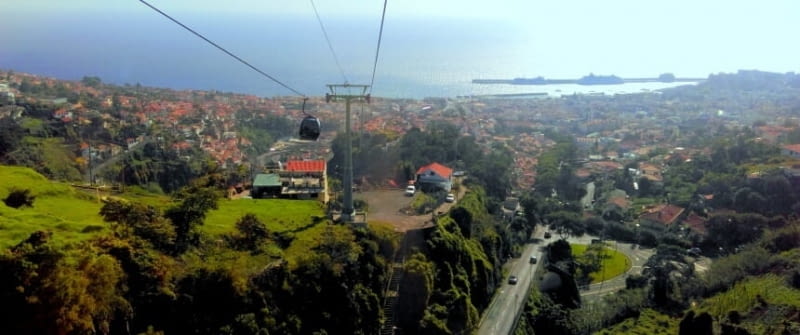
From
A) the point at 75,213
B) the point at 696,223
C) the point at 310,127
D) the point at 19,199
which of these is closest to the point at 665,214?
the point at 696,223

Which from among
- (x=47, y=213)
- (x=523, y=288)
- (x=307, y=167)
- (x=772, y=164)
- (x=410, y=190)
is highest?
(x=47, y=213)

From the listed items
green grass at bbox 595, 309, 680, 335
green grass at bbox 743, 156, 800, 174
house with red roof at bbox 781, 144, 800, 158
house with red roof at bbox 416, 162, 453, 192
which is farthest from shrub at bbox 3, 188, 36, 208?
house with red roof at bbox 781, 144, 800, 158

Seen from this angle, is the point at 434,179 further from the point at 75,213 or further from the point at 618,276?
the point at 75,213

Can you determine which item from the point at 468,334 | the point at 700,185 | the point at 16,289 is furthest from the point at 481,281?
the point at 700,185

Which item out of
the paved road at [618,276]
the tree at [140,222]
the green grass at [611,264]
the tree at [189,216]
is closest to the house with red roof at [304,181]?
the tree at [189,216]

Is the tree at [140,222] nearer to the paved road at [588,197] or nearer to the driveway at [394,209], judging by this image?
the driveway at [394,209]

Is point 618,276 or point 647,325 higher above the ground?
point 647,325

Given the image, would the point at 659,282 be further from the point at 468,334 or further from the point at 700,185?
the point at 700,185
